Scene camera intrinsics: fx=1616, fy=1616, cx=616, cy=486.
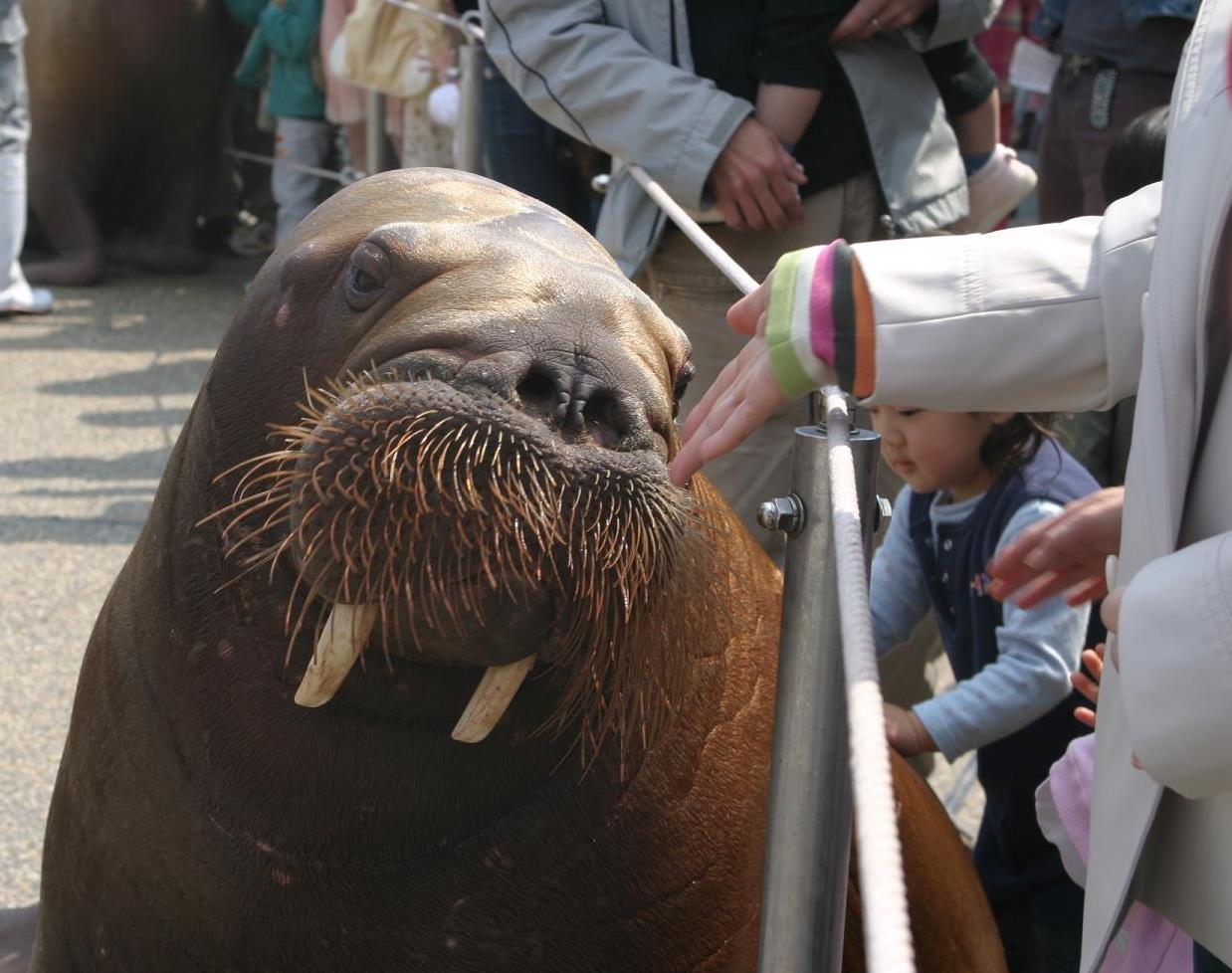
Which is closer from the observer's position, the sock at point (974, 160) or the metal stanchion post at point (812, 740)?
the metal stanchion post at point (812, 740)

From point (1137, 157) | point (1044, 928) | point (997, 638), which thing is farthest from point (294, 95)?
point (1044, 928)

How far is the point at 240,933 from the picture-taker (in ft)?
6.03

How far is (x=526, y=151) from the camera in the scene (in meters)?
4.92

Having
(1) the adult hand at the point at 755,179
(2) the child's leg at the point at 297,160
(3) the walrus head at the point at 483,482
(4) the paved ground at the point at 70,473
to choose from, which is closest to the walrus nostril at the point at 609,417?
(3) the walrus head at the point at 483,482

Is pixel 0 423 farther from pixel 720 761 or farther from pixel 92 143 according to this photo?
pixel 720 761

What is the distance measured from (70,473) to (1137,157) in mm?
3890

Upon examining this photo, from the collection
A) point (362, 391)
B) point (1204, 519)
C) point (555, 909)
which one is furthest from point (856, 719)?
point (555, 909)

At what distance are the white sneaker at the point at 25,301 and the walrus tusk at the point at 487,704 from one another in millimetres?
7070

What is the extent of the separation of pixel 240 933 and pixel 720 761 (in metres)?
0.60

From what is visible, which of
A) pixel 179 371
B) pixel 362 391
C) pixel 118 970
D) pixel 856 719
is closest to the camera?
pixel 856 719

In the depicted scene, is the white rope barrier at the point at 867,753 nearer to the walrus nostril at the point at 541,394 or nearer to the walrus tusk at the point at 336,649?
the walrus nostril at the point at 541,394

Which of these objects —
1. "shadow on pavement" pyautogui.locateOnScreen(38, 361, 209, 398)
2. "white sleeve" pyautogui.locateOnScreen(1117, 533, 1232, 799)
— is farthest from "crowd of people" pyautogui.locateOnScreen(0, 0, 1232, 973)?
"shadow on pavement" pyautogui.locateOnScreen(38, 361, 209, 398)

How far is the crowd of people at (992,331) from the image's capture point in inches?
55.7

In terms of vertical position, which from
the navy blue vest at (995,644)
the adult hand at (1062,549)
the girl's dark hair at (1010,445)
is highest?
the adult hand at (1062,549)
